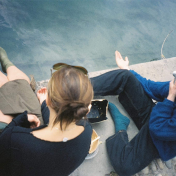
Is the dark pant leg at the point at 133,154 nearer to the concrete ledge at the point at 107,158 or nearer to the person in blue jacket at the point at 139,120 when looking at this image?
the person in blue jacket at the point at 139,120

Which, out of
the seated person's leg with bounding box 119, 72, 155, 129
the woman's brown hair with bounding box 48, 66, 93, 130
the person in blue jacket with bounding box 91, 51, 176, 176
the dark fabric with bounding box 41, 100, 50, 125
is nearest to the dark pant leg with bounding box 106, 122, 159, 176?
the person in blue jacket with bounding box 91, 51, 176, 176

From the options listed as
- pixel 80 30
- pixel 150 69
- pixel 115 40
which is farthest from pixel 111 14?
pixel 150 69

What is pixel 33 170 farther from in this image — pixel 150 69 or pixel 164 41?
pixel 164 41

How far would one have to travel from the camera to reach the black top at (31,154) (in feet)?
2.69

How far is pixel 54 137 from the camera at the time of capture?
845 mm

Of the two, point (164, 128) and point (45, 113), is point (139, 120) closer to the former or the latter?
Result: point (164, 128)

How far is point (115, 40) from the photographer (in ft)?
9.68

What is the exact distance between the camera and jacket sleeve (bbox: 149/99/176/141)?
121 centimetres

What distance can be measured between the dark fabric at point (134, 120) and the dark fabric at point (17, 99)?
1.95 ft

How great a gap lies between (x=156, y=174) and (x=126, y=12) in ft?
9.11

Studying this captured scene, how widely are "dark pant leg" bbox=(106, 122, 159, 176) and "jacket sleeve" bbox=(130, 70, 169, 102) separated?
15.0 inches

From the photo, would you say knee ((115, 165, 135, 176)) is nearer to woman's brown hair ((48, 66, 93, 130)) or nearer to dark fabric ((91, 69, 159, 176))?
dark fabric ((91, 69, 159, 176))

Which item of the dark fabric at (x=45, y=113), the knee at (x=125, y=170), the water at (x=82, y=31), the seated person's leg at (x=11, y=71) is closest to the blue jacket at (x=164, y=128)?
the knee at (x=125, y=170)

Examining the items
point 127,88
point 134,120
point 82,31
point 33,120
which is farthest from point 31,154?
point 82,31
